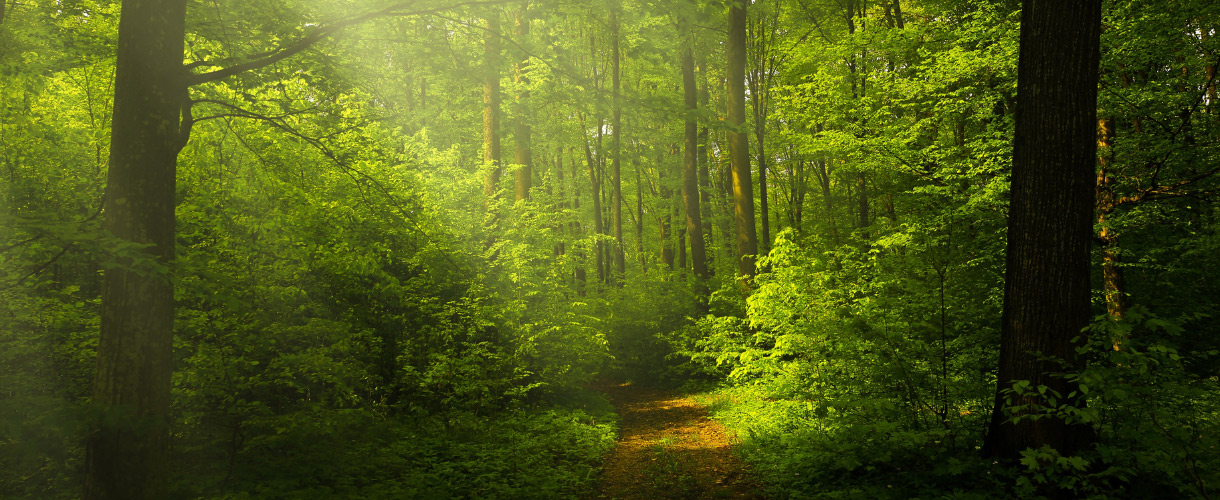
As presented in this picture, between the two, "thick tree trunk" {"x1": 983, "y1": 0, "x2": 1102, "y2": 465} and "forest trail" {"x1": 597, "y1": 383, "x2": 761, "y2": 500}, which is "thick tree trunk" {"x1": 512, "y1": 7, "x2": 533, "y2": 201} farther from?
"thick tree trunk" {"x1": 983, "y1": 0, "x2": 1102, "y2": 465}

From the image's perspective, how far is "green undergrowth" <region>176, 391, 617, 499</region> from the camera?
5.47 m

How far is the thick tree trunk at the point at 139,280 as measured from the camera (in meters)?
4.19

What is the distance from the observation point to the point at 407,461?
6.66 m

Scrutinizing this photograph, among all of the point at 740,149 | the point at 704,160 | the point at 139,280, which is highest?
the point at 704,160

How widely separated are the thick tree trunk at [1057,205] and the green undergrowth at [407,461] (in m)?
4.58

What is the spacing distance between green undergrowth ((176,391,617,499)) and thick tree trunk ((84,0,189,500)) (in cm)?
85

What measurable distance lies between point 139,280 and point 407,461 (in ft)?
11.5

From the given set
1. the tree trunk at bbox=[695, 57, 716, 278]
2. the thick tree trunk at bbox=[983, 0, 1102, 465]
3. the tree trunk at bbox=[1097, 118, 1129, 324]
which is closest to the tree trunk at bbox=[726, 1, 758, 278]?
the tree trunk at bbox=[695, 57, 716, 278]

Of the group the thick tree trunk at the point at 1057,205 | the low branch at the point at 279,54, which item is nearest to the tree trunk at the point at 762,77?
the thick tree trunk at the point at 1057,205

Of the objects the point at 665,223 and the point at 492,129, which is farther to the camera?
the point at 665,223

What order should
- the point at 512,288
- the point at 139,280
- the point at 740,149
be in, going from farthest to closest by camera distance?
the point at 740,149
the point at 512,288
the point at 139,280

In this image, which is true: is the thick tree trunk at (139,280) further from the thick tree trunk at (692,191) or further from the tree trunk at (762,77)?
the tree trunk at (762,77)

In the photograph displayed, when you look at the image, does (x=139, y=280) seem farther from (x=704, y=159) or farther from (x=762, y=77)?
(x=704, y=159)

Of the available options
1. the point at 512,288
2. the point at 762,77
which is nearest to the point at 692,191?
the point at 762,77
